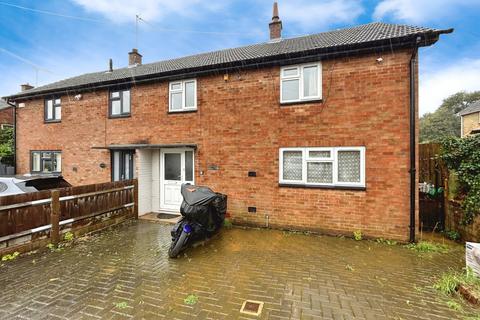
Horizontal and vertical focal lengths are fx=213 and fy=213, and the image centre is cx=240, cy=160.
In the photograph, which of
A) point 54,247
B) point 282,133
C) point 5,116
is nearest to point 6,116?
point 5,116

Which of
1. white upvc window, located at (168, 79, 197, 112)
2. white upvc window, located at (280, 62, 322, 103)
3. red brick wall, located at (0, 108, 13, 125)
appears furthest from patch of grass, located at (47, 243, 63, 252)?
red brick wall, located at (0, 108, 13, 125)

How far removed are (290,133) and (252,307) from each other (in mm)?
4453

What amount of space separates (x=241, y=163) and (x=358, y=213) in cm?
346

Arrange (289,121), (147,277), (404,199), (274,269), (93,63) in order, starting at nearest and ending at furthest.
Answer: (147,277)
(274,269)
(404,199)
(289,121)
(93,63)

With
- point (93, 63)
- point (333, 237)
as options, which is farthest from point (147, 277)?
point (93, 63)

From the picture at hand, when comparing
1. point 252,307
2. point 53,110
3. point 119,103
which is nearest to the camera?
point 252,307

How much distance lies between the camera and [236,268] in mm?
3895

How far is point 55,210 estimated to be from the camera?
5.01 meters

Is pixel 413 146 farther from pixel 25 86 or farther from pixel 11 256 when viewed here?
pixel 25 86

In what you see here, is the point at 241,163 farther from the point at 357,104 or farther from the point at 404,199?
the point at 404,199

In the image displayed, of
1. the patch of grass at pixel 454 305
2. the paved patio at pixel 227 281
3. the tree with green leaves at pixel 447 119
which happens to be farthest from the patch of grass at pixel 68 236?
the tree with green leaves at pixel 447 119

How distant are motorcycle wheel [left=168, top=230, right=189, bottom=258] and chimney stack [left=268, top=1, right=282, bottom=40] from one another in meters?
9.41

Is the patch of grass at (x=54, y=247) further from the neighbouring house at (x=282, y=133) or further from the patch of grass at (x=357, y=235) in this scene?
the patch of grass at (x=357, y=235)

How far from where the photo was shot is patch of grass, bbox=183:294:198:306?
9.45 feet
